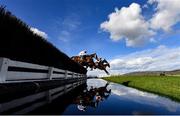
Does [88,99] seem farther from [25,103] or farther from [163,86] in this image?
[163,86]

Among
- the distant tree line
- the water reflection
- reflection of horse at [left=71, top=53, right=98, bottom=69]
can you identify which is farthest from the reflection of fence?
reflection of horse at [left=71, top=53, right=98, bottom=69]

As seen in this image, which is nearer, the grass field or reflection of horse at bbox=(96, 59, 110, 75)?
the grass field

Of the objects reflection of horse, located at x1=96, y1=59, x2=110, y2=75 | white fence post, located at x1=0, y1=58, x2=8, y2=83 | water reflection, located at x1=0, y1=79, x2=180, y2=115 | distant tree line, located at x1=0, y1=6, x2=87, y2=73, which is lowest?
Result: water reflection, located at x1=0, y1=79, x2=180, y2=115

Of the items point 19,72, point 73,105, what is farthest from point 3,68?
point 73,105

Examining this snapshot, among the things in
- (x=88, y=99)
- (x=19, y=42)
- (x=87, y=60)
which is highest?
(x=87, y=60)

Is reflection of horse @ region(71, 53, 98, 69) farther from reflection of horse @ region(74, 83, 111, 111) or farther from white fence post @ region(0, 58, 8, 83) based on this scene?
white fence post @ region(0, 58, 8, 83)

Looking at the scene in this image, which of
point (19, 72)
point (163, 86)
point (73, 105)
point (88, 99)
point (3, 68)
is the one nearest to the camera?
point (73, 105)

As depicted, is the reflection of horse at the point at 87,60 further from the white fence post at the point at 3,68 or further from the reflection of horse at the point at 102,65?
the white fence post at the point at 3,68

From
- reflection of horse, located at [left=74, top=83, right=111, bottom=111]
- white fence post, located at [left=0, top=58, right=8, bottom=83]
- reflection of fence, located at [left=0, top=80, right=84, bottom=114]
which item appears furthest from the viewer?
reflection of horse, located at [left=74, top=83, right=111, bottom=111]

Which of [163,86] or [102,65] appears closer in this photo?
[163,86]

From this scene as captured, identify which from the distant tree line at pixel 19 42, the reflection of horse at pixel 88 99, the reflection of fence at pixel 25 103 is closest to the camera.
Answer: the reflection of fence at pixel 25 103

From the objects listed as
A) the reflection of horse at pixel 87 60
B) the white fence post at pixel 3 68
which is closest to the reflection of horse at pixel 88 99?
the white fence post at pixel 3 68

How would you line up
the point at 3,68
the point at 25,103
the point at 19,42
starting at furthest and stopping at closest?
the point at 19,42 → the point at 3,68 → the point at 25,103

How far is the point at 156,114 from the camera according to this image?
6273mm
